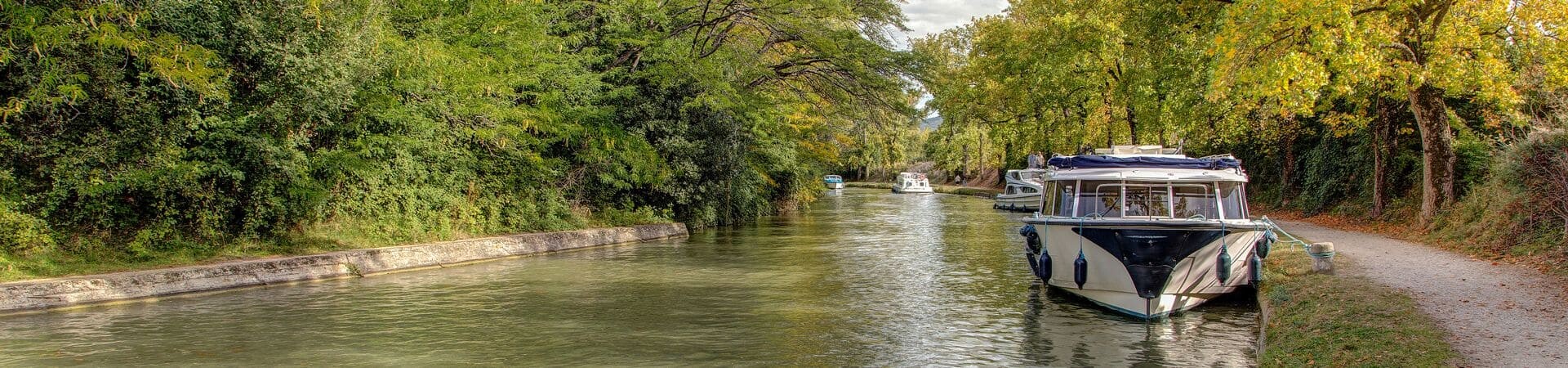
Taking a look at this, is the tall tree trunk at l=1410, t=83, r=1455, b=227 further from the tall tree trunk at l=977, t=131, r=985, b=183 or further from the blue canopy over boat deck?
the tall tree trunk at l=977, t=131, r=985, b=183

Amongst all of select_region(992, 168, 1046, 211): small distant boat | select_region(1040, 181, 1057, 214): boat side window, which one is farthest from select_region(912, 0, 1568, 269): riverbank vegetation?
select_region(1040, 181, 1057, 214): boat side window

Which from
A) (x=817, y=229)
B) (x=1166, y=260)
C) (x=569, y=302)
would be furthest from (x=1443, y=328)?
(x=817, y=229)

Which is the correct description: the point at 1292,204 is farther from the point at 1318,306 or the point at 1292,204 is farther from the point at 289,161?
the point at 289,161

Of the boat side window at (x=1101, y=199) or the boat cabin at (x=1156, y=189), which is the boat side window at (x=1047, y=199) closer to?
the boat cabin at (x=1156, y=189)

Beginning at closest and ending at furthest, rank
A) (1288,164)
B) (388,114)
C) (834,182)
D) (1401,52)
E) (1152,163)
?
1. (1152,163)
2. (388,114)
3. (1401,52)
4. (1288,164)
5. (834,182)

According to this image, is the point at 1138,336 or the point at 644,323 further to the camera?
the point at 644,323

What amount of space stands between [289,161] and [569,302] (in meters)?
6.12

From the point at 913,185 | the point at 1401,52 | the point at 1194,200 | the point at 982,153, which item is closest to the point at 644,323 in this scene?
the point at 1194,200

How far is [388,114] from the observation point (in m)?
17.8

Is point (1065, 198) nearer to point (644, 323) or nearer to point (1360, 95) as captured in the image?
point (644, 323)

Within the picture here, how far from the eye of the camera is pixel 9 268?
1287 cm

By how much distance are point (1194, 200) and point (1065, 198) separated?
1.87 metres

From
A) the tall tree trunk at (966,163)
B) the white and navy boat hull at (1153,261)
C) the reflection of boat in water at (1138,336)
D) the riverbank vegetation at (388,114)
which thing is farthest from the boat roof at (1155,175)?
the tall tree trunk at (966,163)

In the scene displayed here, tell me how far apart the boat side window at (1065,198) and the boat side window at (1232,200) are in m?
2.10
